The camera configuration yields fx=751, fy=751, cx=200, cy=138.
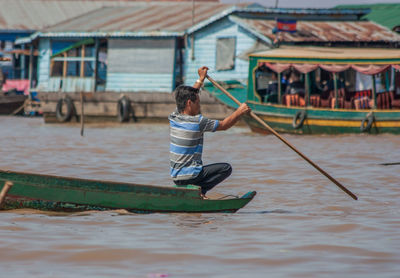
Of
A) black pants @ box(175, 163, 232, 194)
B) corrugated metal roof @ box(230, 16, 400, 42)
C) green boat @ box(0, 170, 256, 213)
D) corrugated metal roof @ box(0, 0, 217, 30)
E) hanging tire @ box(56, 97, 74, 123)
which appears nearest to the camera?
green boat @ box(0, 170, 256, 213)

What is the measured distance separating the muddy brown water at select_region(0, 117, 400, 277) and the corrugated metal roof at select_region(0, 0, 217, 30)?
806 inches

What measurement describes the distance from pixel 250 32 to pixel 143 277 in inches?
711

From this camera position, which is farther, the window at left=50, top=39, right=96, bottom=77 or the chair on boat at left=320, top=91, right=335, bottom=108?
the window at left=50, top=39, right=96, bottom=77

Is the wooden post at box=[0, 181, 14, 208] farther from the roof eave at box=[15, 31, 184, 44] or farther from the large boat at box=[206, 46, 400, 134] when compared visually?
the roof eave at box=[15, 31, 184, 44]

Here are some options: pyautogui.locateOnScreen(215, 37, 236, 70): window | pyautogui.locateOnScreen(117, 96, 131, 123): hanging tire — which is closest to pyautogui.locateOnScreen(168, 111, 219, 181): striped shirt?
pyautogui.locateOnScreen(117, 96, 131, 123): hanging tire

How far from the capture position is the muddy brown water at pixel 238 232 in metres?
4.91

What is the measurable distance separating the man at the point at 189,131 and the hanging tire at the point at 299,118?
35.7 feet

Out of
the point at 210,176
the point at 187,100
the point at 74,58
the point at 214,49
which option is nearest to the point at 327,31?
the point at 214,49

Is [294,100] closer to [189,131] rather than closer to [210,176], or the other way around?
[210,176]

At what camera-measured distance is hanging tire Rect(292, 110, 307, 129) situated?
Result: 57.8 ft

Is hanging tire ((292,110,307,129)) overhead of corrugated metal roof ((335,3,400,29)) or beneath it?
beneath

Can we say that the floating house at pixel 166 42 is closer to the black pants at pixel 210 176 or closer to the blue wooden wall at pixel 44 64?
the blue wooden wall at pixel 44 64

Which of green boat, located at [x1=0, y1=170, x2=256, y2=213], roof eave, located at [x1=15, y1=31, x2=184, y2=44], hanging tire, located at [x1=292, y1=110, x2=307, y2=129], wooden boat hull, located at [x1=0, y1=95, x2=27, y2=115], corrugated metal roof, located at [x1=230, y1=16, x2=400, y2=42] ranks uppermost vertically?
corrugated metal roof, located at [x1=230, y1=16, x2=400, y2=42]

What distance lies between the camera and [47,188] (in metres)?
6.52
